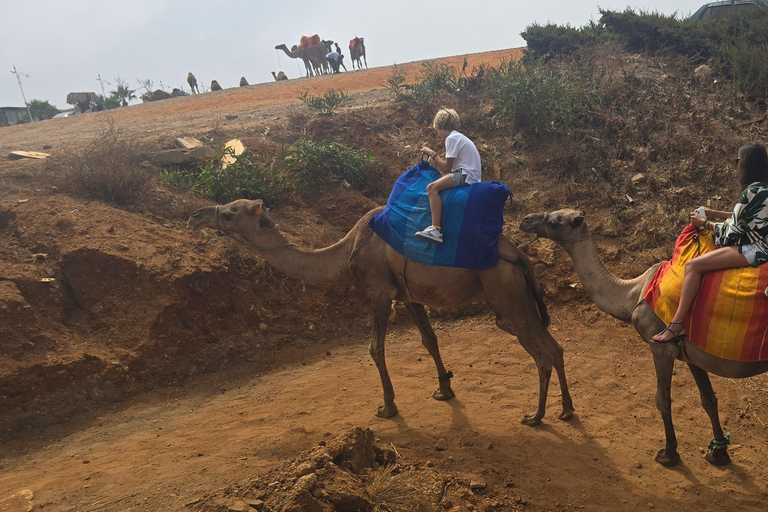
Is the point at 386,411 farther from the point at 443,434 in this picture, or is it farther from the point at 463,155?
the point at 463,155

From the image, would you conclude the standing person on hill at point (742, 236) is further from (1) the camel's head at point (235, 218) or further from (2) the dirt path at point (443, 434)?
(1) the camel's head at point (235, 218)

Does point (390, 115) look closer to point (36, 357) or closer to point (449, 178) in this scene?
point (449, 178)

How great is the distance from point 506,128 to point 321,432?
926 cm

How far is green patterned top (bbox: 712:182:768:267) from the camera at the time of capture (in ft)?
13.3

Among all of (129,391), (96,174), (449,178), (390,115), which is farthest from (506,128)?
(129,391)

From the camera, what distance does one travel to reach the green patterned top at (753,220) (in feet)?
13.3

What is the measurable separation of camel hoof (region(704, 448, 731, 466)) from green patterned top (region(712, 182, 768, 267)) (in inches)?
78.2

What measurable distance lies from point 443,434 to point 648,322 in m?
2.30

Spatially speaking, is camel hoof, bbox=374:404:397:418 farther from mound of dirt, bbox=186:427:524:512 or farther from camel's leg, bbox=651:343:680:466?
camel's leg, bbox=651:343:680:466

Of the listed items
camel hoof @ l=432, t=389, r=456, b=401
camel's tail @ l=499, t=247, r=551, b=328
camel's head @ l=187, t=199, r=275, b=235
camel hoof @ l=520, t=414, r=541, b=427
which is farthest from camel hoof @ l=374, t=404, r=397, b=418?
camel's head @ l=187, t=199, r=275, b=235

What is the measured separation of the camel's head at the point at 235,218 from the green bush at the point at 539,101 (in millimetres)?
7957

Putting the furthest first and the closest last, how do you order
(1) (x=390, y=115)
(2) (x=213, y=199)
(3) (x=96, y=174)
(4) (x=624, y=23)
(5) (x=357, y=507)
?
(4) (x=624, y=23) < (1) (x=390, y=115) < (2) (x=213, y=199) < (3) (x=96, y=174) < (5) (x=357, y=507)

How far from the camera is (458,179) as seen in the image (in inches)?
227

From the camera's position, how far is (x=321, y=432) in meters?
5.61
